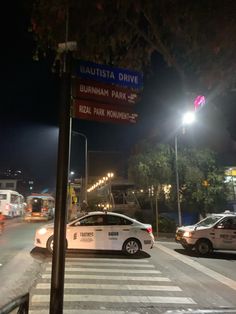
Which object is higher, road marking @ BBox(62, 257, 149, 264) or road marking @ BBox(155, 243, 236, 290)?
road marking @ BBox(62, 257, 149, 264)

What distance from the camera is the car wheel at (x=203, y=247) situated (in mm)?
16500

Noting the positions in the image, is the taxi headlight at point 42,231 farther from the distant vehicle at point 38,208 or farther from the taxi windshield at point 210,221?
the distant vehicle at point 38,208

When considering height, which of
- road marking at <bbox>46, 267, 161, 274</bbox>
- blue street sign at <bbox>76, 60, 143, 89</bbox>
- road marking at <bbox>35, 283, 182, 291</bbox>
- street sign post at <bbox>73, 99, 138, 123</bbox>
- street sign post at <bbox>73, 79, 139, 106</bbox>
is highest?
blue street sign at <bbox>76, 60, 143, 89</bbox>

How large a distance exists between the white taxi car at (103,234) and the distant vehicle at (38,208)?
80.3 feet

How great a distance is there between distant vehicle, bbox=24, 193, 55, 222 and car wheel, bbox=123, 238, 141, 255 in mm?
24966

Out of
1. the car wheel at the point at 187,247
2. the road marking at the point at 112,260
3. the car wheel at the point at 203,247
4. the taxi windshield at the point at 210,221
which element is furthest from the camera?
the taxi windshield at the point at 210,221

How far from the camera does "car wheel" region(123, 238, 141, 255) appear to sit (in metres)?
15.0

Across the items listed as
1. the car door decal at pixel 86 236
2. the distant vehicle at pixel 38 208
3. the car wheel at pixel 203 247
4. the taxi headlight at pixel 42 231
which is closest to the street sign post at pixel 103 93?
the car door decal at pixel 86 236

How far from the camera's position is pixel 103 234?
48.9ft

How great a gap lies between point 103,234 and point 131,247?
1.20m

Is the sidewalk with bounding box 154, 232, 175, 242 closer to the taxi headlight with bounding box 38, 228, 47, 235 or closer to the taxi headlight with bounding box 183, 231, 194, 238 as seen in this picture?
the taxi headlight with bounding box 183, 231, 194, 238

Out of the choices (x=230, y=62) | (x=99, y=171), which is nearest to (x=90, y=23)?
(x=230, y=62)

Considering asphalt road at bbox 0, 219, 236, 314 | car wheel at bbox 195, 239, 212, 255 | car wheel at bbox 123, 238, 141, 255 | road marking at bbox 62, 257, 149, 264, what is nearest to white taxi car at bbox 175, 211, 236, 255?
car wheel at bbox 195, 239, 212, 255

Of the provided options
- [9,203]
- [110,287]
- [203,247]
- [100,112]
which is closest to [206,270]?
[203,247]
